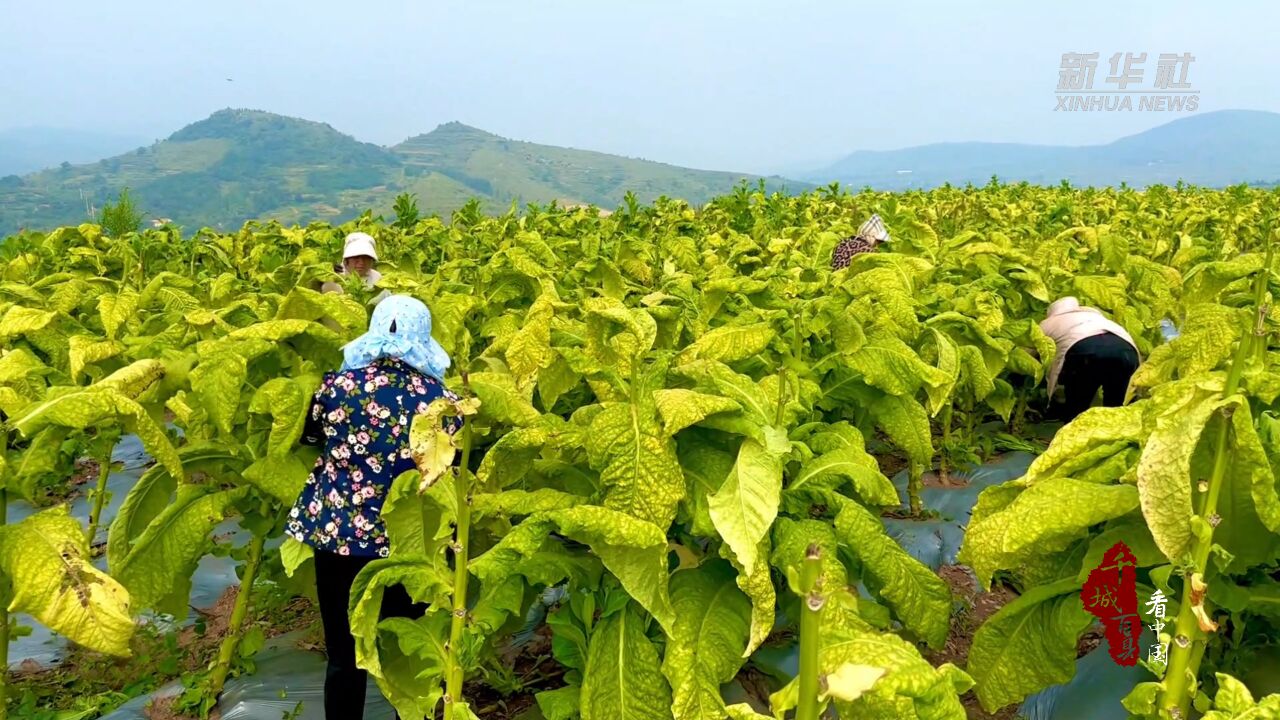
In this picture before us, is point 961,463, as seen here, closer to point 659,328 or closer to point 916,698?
point 659,328

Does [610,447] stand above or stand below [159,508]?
above

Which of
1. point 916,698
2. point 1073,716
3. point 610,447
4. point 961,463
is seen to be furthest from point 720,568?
point 961,463

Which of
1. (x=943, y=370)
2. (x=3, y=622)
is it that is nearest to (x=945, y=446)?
(x=943, y=370)

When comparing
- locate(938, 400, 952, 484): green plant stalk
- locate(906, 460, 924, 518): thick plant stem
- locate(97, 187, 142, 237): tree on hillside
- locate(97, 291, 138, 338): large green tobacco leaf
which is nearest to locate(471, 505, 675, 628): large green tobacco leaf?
locate(97, 291, 138, 338): large green tobacco leaf

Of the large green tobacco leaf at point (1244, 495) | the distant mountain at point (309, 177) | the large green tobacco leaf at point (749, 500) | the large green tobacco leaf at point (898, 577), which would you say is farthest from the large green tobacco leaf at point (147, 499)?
the distant mountain at point (309, 177)

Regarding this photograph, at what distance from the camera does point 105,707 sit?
10.6ft

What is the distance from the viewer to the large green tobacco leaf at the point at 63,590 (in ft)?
6.48

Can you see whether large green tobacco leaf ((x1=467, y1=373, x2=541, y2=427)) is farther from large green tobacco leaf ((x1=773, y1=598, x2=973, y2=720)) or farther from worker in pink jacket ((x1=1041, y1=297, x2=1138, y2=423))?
worker in pink jacket ((x1=1041, y1=297, x2=1138, y2=423))

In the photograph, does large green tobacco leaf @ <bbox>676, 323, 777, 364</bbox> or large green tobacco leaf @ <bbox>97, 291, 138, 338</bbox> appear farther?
large green tobacco leaf @ <bbox>97, 291, 138, 338</bbox>

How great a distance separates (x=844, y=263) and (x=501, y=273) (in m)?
2.98

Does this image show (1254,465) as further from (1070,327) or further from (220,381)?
(1070,327)

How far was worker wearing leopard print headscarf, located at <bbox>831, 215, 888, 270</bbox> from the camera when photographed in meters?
6.07

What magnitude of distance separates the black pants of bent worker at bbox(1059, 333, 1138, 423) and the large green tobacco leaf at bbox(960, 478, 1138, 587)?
122 inches

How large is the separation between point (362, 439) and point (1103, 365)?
13.6 ft
